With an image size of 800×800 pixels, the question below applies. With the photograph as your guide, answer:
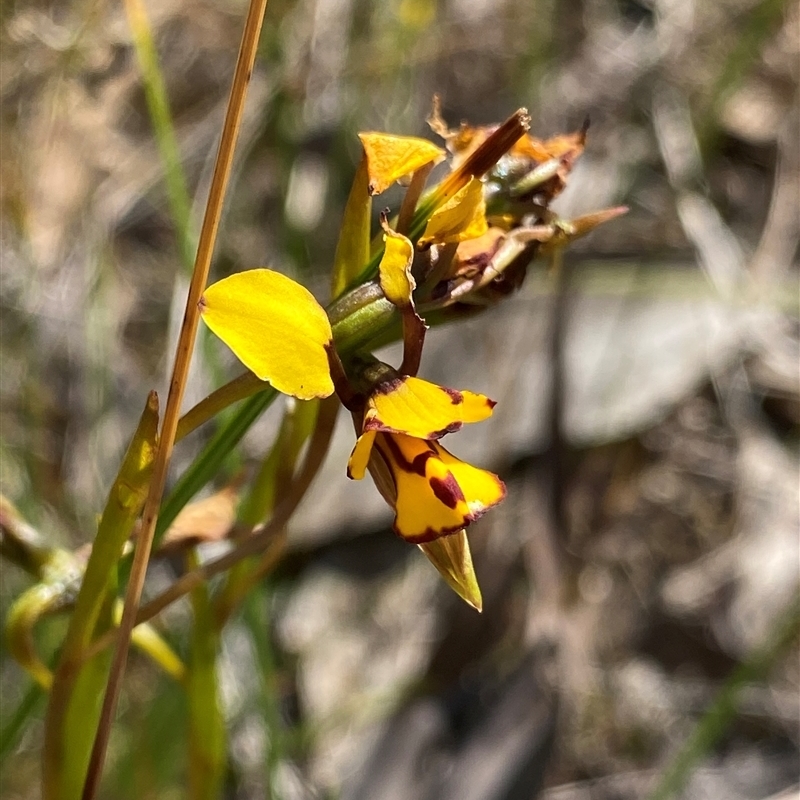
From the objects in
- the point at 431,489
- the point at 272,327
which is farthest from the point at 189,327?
the point at 431,489

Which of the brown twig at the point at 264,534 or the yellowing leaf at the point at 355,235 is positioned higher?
the yellowing leaf at the point at 355,235

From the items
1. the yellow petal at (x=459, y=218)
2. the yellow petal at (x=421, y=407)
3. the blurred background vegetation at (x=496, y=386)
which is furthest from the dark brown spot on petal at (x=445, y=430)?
the blurred background vegetation at (x=496, y=386)

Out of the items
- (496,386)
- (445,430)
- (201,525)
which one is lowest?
A: (496,386)

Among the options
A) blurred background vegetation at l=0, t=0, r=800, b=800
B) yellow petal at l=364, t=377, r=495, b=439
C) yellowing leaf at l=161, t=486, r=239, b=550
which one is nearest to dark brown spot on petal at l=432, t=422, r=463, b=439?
yellow petal at l=364, t=377, r=495, b=439

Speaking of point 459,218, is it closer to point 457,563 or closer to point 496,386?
point 457,563

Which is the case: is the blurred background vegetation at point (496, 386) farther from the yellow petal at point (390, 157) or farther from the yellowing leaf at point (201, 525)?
the yellow petal at point (390, 157)

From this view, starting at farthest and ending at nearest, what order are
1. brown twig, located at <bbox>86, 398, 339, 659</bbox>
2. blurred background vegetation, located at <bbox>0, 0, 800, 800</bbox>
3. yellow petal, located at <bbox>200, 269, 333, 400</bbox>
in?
blurred background vegetation, located at <bbox>0, 0, 800, 800</bbox> < brown twig, located at <bbox>86, 398, 339, 659</bbox> < yellow petal, located at <bbox>200, 269, 333, 400</bbox>

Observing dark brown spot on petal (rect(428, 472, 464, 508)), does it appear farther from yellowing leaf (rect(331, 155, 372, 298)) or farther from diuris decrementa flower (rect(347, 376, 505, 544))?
yellowing leaf (rect(331, 155, 372, 298))
